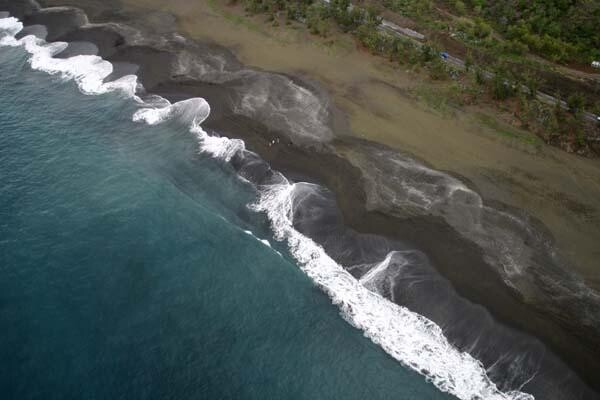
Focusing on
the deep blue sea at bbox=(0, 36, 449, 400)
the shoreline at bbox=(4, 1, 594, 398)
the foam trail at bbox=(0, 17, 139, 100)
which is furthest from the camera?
the foam trail at bbox=(0, 17, 139, 100)

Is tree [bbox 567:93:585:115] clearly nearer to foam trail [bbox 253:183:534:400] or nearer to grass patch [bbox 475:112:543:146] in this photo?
grass patch [bbox 475:112:543:146]

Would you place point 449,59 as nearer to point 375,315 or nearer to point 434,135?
point 434,135

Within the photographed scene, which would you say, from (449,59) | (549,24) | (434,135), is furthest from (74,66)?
(549,24)

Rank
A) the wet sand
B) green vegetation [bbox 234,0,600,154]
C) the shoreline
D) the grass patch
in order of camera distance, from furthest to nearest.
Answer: green vegetation [bbox 234,0,600,154]
the grass patch
the wet sand
the shoreline

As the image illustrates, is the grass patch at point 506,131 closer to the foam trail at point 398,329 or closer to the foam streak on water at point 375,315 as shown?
the foam streak on water at point 375,315

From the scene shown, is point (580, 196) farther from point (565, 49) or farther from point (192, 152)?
point (192, 152)

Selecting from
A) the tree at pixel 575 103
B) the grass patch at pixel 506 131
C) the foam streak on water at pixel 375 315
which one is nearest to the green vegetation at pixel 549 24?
the tree at pixel 575 103

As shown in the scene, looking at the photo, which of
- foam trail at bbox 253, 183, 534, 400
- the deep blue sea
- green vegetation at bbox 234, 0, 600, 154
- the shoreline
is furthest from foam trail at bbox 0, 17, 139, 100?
foam trail at bbox 253, 183, 534, 400

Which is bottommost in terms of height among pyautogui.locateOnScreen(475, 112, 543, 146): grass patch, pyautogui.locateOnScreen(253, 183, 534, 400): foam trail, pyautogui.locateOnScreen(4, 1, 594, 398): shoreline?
pyautogui.locateOnScreen(253, 183, 534, 400): foam trail
